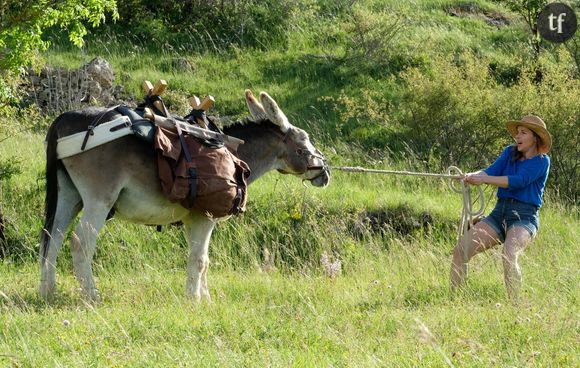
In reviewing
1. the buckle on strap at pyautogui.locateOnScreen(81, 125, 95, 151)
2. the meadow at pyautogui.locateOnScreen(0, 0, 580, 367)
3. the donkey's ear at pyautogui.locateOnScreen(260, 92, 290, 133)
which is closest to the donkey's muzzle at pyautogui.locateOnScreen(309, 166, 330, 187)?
the donkey's ear at pyautogui.locateOnScreen(260, 92, 290, 133)

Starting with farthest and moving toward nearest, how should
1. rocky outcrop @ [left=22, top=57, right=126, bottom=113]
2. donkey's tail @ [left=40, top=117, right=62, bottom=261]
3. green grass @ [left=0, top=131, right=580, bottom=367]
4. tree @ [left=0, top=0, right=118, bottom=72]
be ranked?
rocky outcrop @ [left=22, top=57, right=126, bottom=113]
tree @ [left=0, top=0, right=118, bottom=72]
donkey's tail @ [left=40, top=117, right=62, bottom=261]
green grass @ [left=0, top=131, right=580, bottom=367]

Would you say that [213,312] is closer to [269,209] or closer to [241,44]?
[269,209]

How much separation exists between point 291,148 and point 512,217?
2572mm

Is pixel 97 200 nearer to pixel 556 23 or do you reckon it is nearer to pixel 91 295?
pixel 91 295

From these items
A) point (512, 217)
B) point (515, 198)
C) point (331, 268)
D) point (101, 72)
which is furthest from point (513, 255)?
point (101, 72)

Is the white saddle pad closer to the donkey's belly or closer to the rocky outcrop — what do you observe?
the donkey's belly

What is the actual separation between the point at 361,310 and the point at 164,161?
7.57ft

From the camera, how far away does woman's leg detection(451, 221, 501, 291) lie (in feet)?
29.5

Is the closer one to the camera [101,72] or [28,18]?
[28,18]

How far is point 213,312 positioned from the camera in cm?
809

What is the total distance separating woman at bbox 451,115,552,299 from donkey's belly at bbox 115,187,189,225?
9.35ft

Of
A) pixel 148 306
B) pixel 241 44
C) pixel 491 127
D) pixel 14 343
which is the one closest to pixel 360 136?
pixel 491 127

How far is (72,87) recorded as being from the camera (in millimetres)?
18078

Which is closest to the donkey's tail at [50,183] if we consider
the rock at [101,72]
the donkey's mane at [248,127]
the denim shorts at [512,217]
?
the donkey's mane at [248,127]
